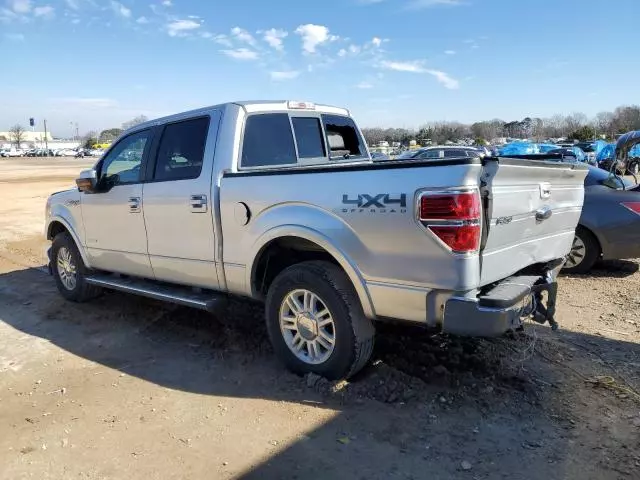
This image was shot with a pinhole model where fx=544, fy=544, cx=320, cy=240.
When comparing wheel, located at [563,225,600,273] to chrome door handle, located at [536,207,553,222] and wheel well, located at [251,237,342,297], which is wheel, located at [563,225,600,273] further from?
wheel well, located at [251,237,342,297]

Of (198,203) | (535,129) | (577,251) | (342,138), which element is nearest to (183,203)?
(198,203)

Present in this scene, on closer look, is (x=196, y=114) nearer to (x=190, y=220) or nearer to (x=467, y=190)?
(x=190, y=220)

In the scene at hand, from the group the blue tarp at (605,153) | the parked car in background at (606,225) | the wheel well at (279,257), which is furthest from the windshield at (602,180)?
the blue tarp at (605,153)

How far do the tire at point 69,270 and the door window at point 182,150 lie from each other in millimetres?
1972

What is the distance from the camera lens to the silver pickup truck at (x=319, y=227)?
10.7 feet

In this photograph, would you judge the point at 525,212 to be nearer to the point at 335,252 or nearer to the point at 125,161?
the point at 335,252

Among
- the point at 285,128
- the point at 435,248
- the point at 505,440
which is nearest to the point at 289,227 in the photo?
the point at 435,248

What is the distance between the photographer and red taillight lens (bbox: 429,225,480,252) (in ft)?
10.4

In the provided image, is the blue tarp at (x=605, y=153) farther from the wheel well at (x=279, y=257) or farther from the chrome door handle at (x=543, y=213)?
the wheel well at (x=279, y=257)

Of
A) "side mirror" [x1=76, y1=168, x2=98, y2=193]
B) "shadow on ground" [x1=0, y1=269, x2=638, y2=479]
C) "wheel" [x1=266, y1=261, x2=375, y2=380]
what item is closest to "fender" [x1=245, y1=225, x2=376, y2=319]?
"wheel" [x1=266, y1=261, x2=375, y2=380]

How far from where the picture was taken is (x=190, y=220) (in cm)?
470

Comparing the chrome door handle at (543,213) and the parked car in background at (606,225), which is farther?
the parked car in background at (606,225)

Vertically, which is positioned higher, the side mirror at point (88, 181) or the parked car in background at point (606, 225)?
the side mirror at point (88, 181)

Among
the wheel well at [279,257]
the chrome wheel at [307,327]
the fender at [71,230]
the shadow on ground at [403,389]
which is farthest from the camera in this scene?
the fender at [71,230]
